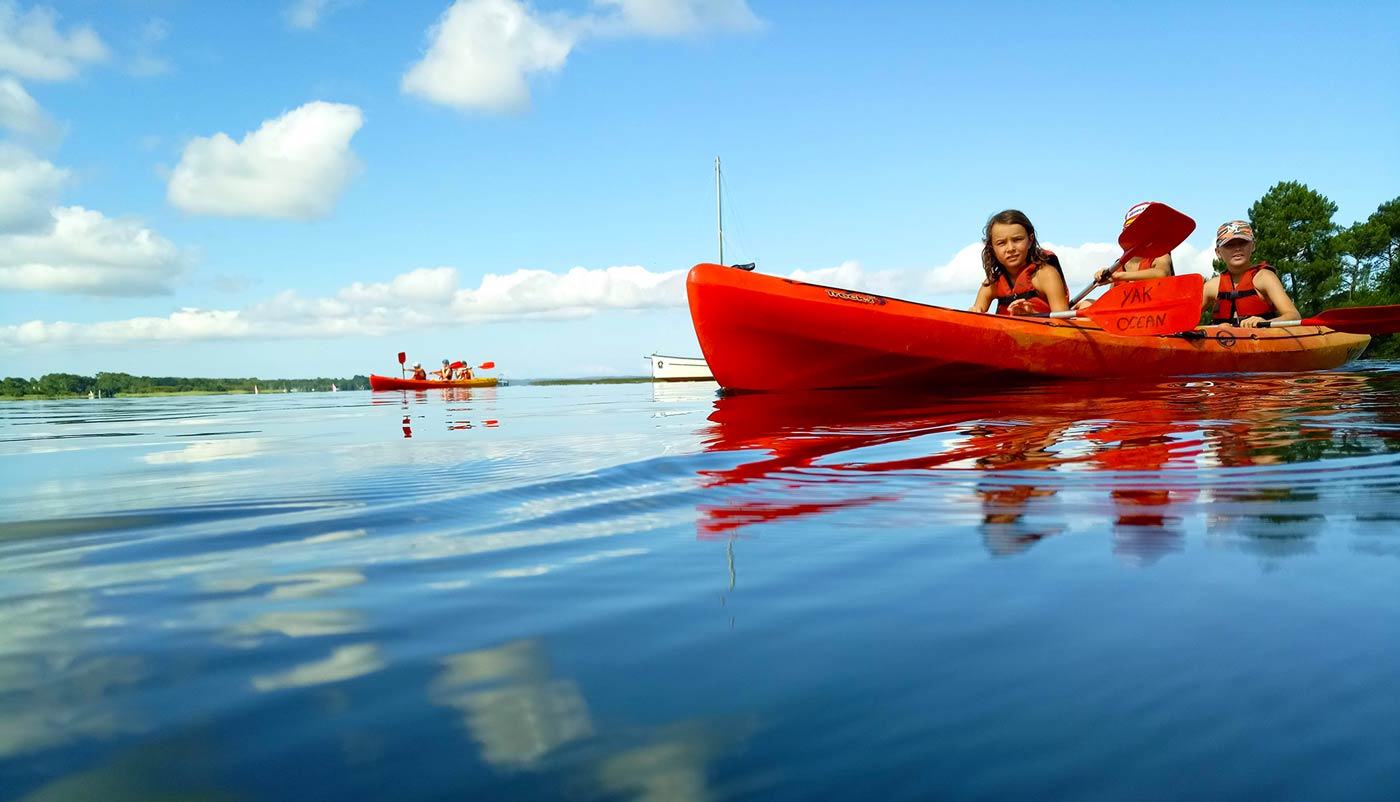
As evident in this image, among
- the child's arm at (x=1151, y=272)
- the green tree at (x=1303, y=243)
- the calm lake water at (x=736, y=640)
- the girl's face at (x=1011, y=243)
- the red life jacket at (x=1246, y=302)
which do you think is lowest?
the calm lake water at (x=736, y=640)

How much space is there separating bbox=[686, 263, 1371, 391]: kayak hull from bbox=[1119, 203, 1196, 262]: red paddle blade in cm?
112

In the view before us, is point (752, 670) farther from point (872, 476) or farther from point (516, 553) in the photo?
point (872, 476)

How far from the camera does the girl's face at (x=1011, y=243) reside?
947 cm

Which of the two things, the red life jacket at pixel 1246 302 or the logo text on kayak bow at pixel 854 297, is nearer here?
the logo text on kayak bow at pixel 854 297

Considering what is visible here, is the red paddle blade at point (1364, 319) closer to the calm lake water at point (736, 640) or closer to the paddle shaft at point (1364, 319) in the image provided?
the paddle shaft at point (1364, 319)

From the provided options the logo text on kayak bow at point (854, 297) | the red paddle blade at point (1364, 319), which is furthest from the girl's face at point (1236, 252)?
the logo text on kayak bow at point (854, 297)

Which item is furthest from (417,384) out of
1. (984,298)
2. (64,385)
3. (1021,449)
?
(64,385)

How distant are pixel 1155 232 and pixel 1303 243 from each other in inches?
1293

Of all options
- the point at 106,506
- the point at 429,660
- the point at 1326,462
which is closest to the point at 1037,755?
the point at 429,660

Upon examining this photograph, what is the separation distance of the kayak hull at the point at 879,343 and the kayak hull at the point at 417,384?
3809cm

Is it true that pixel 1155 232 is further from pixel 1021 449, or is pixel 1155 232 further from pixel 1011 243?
pixel 1021 449

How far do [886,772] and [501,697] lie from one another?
0.46 metres

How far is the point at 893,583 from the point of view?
1.43 metres

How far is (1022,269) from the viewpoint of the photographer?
31.8 feet
